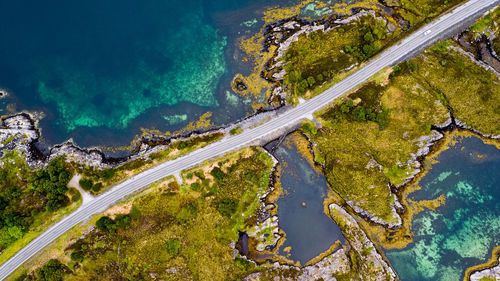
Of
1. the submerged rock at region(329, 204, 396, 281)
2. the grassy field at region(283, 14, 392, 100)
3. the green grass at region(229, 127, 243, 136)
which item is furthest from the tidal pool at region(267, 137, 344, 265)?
the grassy field at region(283, 14, 392, 100)

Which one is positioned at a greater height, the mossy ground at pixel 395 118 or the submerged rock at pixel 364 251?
the mossy ground at pixel 395 118

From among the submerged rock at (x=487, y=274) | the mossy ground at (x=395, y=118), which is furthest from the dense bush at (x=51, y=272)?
the submerged rock at (x=487, y=274)

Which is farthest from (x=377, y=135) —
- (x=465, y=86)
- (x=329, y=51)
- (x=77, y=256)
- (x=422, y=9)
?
(x=77, y=256)

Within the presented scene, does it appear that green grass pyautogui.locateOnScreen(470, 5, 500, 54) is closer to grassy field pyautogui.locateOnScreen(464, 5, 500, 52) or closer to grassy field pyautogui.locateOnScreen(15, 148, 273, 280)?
grassy field pyautogui.locateOnScreen(464, 5, 500, 52)

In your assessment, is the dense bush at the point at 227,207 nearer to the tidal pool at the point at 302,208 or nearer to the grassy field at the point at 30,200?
the tidal pool at the point at 302,208

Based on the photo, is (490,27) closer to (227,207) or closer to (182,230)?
(227,207)
